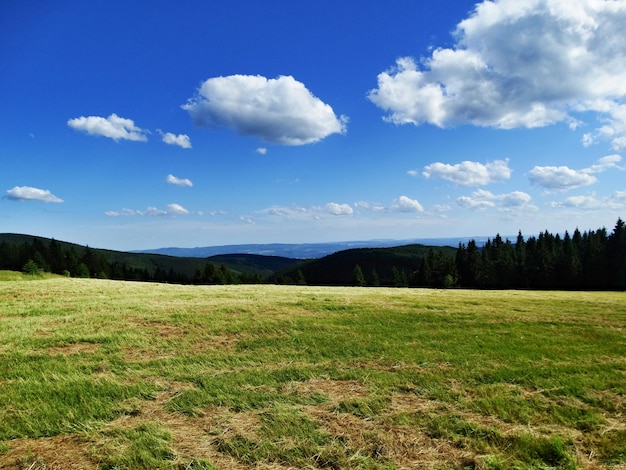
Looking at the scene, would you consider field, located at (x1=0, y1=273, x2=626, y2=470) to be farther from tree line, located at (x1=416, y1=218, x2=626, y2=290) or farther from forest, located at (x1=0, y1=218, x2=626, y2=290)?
tree line, located at (x1=416, y1=218, x2=626, y2=290)

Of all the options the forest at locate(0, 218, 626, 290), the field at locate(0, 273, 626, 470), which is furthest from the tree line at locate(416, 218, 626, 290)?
the field at locate(0, 273, 626, 470)

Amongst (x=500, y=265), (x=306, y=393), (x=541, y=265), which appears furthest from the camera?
(x=500, y=265)

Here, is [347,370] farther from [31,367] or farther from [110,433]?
[31,367]

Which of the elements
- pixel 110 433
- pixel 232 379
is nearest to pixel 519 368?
pixel 232 379

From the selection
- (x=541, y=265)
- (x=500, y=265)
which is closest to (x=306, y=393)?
(x=541, y=265)

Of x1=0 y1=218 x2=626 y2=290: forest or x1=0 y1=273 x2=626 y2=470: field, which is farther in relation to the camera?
x1=0 y1=218 x2=626 y2=290: forest

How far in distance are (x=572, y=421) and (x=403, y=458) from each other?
382cm

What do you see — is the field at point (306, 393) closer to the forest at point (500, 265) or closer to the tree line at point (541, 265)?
the forest at point (500, 265)

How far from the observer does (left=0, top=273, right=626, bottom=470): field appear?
5.95 meters

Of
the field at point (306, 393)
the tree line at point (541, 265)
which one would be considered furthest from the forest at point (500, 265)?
the field at point (306, 393)

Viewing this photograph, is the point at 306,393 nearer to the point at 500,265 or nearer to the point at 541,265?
the point at 541,265

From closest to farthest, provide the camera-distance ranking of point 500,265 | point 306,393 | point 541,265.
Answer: point 306,393 → point 541,265 → point 500,265

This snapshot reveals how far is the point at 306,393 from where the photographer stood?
826 centimetres

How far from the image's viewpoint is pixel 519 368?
980 centimetres
